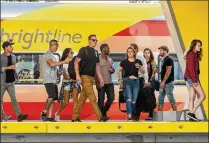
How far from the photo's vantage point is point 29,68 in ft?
41.5

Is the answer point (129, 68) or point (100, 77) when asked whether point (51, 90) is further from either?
point (129, 68)

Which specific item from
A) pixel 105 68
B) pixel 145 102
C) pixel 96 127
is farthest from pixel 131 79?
pixel 96 127

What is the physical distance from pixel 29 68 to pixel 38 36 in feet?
2.40

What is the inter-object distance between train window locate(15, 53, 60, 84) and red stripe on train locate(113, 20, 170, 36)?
5.46 ft

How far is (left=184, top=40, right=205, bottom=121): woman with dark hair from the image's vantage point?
830 centimetres

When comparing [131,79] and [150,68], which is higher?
[150,68]

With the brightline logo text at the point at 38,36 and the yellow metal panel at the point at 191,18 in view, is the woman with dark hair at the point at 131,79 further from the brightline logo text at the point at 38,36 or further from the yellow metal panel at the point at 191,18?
the brightline logo text at the point at 38,36

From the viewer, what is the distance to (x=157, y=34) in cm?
1284

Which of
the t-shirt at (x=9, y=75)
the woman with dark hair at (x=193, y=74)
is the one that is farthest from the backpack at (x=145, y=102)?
the t-shirt at (x=9, y=75)

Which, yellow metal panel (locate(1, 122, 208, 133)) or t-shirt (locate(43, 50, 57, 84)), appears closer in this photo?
yellow metal panel (locate(1, 122, 208, 133))

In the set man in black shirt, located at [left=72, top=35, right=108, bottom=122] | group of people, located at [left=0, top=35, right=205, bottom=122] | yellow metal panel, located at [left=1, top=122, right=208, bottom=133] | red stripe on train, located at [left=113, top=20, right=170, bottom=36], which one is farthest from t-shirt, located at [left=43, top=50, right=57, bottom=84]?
red stripe on train, located at [left=113, top=20, right=170, bottom=36]

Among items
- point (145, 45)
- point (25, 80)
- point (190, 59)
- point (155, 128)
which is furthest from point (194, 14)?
point (25, 80)

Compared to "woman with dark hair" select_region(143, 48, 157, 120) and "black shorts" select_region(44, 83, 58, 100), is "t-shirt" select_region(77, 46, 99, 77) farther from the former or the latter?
"woman with dark hair" select_region(143, 48, 157, 120)

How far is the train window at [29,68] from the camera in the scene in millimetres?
12570
